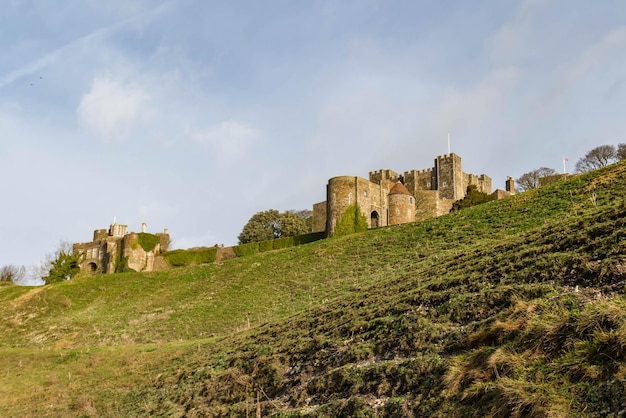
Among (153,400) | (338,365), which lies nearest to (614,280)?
(338,365)

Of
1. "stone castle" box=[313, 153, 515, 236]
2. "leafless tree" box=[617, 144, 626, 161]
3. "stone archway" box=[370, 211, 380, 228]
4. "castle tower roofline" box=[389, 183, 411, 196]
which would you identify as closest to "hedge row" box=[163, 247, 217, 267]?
"stone castle" box=[313, 153, 515, 236]

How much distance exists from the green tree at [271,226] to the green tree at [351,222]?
2491cm

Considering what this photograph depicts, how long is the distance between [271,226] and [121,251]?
25370mm

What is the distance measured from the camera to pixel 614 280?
10742mm

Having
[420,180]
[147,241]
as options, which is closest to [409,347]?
[147,241]

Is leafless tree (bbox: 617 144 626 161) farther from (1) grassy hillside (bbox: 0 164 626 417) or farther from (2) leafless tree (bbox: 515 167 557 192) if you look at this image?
(1) grassy hillside (bbox: 0 164 626 417)

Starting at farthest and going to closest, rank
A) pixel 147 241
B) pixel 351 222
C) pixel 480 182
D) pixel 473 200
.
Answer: pixel 480 182
pixel 147 241
pixel 473 200
pixel 351 222

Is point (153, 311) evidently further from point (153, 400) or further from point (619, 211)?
point (619, 211)

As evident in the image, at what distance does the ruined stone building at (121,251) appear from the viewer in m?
63.4

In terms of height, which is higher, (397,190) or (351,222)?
(397,190)

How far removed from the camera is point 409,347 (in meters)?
12.1

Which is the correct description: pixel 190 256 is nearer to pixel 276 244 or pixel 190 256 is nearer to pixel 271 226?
pixel 276 244

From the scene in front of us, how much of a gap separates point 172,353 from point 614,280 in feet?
58.1

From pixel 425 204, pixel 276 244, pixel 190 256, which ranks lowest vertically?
pixel 190 256
